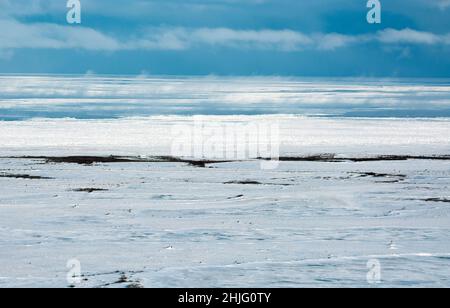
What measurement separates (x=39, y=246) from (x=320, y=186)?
7164 millimetres

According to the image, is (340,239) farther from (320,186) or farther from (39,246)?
(320,186)

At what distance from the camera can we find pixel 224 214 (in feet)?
43.8

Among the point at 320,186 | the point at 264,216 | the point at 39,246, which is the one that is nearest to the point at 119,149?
the point at 320,186

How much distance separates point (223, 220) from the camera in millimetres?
12773

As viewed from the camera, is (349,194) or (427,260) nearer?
(427,260)

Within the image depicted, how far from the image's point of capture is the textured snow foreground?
30.9 ft

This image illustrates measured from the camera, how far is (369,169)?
754 inches

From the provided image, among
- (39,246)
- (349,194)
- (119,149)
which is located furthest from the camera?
(119,149)

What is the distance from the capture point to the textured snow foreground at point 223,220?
9.41m

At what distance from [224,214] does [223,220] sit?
0.57 meters

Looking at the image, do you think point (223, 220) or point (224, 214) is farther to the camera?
point (224, 214)

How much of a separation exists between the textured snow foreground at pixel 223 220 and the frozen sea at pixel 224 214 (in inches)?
1.0

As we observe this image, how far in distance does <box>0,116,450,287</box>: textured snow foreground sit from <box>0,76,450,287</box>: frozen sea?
1.0 inches

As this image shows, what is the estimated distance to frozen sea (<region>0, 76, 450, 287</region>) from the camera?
945 cm
